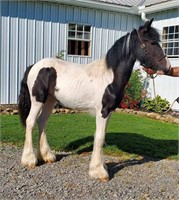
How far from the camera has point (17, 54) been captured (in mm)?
10164

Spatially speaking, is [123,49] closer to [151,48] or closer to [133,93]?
[151,48]

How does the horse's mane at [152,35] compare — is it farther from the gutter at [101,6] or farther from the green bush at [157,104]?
the gutter at [101,6]

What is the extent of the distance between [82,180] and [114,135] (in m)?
2.77

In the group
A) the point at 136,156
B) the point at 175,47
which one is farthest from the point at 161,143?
the point at 175,47

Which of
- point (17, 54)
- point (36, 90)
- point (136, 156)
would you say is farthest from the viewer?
point (17, 54)

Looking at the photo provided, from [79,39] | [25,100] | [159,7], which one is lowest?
[25,100]

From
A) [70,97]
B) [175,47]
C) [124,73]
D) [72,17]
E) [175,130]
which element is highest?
[72,17]

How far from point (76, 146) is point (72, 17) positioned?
6.37m

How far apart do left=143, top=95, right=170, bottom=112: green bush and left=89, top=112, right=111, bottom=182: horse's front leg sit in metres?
6.57

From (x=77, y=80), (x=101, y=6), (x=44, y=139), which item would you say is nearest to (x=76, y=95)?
(x=77, y=80)

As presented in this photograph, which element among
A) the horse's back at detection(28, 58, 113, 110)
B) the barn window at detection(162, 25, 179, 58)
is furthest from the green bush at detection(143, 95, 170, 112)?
the horse's back at detection(28, 58, 113, 110)

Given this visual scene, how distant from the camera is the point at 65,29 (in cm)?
1090

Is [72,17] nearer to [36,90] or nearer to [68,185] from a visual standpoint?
[36,90]

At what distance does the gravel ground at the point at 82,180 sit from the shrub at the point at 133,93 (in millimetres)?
5627
